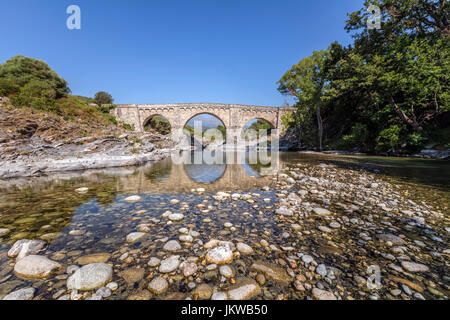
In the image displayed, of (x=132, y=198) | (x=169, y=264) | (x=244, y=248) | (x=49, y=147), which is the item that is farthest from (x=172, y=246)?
(x=49, y=147)

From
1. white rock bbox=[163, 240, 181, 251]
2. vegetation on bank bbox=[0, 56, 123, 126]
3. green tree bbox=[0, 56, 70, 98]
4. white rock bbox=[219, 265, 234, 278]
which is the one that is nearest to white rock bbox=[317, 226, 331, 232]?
white rock bbox=[219, 265, 234, 278]

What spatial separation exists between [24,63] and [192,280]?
43919 mm

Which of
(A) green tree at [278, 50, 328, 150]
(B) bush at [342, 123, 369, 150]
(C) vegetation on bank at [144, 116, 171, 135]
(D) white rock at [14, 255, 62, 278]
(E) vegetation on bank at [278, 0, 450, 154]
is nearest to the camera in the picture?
(D) white rock at [14, 255, 62, 278]

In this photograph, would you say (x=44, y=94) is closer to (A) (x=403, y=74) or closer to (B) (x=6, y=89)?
(B) (x=6, y=89)

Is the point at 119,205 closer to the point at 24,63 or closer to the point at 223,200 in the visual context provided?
the point at 223,200

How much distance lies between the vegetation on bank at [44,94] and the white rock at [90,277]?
513 inches

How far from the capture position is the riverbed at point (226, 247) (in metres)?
1.31

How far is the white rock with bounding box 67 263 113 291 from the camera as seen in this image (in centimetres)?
130

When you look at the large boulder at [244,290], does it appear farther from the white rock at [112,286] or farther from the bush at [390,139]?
the bush at [390,139]

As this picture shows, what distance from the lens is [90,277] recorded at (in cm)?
138

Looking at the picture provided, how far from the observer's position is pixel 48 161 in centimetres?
677

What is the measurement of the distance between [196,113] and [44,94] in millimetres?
26370

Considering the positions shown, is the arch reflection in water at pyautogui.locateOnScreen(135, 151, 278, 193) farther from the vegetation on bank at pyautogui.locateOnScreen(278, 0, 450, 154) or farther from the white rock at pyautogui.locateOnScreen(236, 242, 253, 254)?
the vegetation on bank at pyautogui.locateOnScreen(278, 0, 450, 154)
